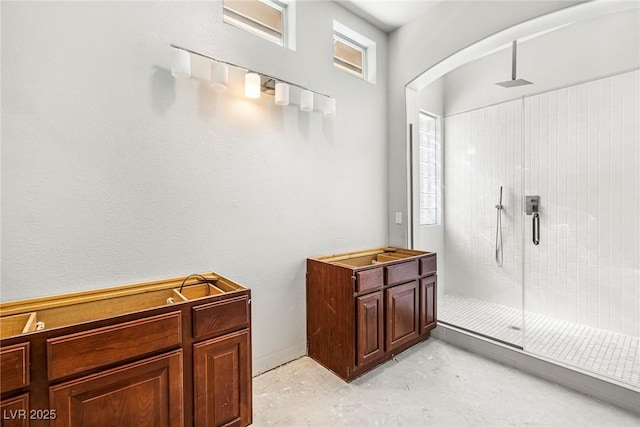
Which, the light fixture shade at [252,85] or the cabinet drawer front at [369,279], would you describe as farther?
the cabinet drawer front at [369,279]

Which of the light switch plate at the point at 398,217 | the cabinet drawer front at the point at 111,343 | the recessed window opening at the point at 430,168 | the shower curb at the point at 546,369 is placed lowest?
the shower curb at the point at 546,369

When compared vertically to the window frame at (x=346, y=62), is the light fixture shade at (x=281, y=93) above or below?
below

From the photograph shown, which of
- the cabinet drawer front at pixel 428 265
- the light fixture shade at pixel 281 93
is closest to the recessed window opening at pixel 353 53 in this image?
the light fixture shade at pixel 281 93

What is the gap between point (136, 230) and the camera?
1794mm

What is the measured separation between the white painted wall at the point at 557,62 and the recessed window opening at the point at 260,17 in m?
2.24

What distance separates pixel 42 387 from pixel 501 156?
4.14 m

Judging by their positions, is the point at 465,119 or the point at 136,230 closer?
the point at 136,230

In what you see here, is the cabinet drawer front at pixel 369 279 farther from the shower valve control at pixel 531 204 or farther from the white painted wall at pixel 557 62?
the white painted wall at pixel 557 62

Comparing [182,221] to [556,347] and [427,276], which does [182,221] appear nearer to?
[427,276]

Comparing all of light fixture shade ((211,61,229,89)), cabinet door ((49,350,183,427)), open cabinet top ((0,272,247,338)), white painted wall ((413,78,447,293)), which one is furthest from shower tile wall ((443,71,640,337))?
cabinet door ((49,350,183,427))

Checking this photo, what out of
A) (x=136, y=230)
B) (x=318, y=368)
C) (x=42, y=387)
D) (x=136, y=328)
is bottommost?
(x=318, y=368)

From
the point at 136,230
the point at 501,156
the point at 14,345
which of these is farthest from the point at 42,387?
the point at 501,156

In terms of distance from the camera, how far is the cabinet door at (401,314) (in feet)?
7.97

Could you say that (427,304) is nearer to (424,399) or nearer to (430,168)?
(424,399)
